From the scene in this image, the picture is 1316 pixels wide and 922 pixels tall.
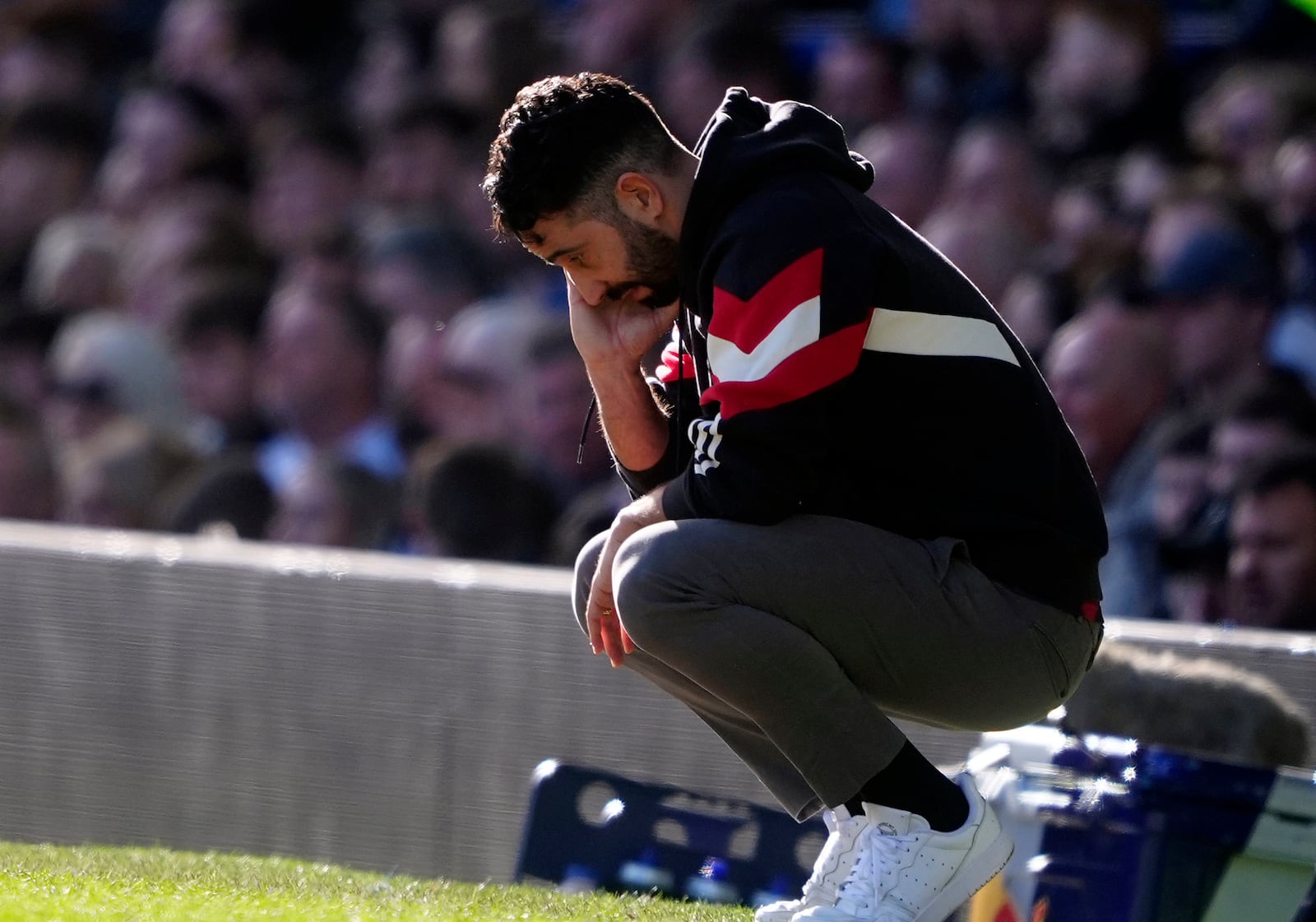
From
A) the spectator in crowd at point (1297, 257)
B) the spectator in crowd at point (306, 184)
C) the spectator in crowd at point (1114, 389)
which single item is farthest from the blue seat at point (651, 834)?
the spectator in crowd at point (306, 184)

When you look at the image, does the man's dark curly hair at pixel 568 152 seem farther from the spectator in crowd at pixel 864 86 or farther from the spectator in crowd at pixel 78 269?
the spectator in crowd at pixel 78 269

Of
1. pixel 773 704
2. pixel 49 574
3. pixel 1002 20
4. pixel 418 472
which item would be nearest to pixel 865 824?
pixel 773 704

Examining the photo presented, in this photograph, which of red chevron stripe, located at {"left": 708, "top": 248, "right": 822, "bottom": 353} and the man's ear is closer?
red chevron stripe, located at {"left": 708, "top": 248, "right": 822, "bottom": 353}

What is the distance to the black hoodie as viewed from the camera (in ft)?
→ 8.01

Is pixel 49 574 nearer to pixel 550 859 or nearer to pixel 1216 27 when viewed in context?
pixel 550 859

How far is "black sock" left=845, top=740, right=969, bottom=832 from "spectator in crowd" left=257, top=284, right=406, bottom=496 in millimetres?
3809

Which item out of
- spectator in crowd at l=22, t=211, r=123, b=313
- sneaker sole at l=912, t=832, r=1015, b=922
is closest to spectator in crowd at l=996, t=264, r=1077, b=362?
sneaker sole at l=912, t=832, r=1015, b=922

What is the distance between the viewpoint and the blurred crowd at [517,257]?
488 cm

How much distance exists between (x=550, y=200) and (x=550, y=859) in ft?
5.05

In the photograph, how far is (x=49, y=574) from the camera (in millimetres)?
4570

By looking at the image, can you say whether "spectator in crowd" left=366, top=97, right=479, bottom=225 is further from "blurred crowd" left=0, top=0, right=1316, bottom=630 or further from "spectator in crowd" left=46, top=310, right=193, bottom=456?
"spectator in crowd" left=46, top=310, right=193, bottom=456

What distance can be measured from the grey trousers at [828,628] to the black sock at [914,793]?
2cm

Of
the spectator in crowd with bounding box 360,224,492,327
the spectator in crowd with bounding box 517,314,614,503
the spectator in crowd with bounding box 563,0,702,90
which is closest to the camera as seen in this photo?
the spectator in crowd with bounding box 517,314,614,503

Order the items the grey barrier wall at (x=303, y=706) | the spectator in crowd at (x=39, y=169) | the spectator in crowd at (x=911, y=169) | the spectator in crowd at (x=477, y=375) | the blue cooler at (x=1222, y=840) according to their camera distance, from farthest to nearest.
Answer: the spectator in crowd at (x=39, y=169), the spectator in crowd at (x=477, y=375), the spectator in crowd at (x=911, y=169), the grey barrier wall at (x=303, y=706), the blue cooler at (x=1222, y=840)
